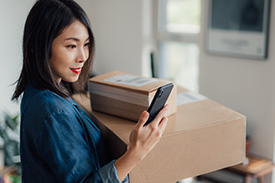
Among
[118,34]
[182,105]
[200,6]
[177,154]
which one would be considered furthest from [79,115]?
[118,34]

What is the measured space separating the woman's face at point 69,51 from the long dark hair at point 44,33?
13 millimetres

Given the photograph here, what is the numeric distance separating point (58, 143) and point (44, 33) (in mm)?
267

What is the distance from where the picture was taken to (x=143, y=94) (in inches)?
36.8

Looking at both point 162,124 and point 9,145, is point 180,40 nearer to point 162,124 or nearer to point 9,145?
point 9,145

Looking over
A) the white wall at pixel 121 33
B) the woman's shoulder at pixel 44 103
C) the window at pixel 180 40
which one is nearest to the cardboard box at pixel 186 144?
the woman's shoulder at pixel 44 103

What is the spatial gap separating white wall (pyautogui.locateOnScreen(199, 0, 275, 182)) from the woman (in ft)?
5.36

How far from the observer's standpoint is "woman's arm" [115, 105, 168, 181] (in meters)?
0.80

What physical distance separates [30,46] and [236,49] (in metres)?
1.84

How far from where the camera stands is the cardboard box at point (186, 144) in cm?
88

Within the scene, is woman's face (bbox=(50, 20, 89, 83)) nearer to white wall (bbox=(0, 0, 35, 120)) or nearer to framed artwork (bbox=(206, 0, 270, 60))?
framed artwork (bbox=(206, 0, 270, 60))

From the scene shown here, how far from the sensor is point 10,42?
2926 mm

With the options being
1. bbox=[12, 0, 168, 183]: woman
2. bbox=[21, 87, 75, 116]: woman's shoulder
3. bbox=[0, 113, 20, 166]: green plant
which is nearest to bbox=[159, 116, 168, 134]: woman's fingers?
bbox=[12, 0, 168, 183]: woman

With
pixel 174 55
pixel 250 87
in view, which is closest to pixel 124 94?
pixel 250 87

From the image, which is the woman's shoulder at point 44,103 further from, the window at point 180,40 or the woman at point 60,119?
the window at point 180,40
